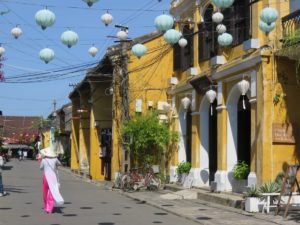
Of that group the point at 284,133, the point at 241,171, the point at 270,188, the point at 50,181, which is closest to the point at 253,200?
the point at 270,188

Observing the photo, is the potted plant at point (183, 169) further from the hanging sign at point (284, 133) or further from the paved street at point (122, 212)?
the hanging sign at point (284, 133)

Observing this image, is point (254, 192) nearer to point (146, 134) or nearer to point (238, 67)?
point (238, 67)

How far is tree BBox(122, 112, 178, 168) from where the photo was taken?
24359mm

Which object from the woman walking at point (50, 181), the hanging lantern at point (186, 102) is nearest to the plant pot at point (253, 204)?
the woman walking at point (50, 181)

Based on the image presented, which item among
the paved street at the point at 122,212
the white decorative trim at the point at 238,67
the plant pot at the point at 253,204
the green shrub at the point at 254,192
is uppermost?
the white decorative trim at the point at 238,67

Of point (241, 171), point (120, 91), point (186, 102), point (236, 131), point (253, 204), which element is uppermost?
point (120, 91)

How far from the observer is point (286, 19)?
52.9 ft

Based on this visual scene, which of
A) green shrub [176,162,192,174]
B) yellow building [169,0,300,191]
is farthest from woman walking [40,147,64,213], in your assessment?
green shrub [176,162,192,174]

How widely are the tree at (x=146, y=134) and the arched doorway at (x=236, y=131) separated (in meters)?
5.40

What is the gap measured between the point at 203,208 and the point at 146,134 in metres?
8.14

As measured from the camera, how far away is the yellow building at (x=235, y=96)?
16.6 meters

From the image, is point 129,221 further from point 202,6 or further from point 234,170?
point 202,6

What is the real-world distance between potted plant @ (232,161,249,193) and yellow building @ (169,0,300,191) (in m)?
0.36

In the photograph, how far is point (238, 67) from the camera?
18.1 m
